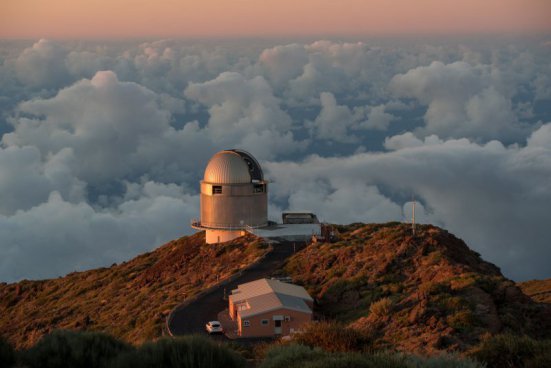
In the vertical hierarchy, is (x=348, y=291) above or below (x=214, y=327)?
above

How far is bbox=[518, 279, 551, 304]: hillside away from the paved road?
1468 cm

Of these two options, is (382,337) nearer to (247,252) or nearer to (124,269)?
(247,252)

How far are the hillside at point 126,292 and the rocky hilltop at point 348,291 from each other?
0.11 m

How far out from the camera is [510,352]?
14.9m

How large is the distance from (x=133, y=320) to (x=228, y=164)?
1645 cm

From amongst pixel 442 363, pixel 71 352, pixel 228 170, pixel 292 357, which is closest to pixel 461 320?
pixel 442 363

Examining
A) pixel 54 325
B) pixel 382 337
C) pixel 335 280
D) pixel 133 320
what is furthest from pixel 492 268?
pixel 54 325

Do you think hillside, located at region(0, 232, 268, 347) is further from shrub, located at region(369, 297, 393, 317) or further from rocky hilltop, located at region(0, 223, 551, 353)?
shrub, located at region(369, 297, 393, 317)

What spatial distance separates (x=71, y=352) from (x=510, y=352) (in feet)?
31.0

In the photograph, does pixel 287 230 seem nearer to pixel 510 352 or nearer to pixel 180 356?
pixel 510 352

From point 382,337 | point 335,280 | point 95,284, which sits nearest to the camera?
point 382,337

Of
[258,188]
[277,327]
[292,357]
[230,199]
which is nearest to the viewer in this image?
[292,357]

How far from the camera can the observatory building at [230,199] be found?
1795 inches

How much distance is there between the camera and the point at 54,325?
121 ft
